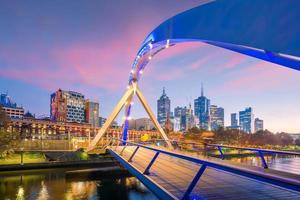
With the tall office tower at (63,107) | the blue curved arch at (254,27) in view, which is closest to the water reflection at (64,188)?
the blue curved arch at (254,27)

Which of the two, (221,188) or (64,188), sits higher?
(221,188)

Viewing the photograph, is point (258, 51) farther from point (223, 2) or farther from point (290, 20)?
point (223, 2)

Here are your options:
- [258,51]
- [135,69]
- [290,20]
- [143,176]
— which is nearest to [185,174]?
[143,176]

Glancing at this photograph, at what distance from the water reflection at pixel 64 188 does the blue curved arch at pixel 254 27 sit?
1508 cm

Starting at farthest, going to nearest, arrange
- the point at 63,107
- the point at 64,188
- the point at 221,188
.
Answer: the point at 63,107, the point at 64,188, the point at 221,188

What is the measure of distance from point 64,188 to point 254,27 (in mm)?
21297

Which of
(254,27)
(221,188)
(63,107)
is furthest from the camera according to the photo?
(63,107)

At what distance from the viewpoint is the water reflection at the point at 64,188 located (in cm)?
2225

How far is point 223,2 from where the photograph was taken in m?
9.48

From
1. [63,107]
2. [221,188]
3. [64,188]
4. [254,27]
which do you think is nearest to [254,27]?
[254,27]

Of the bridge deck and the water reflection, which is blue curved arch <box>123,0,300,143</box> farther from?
the water reflection

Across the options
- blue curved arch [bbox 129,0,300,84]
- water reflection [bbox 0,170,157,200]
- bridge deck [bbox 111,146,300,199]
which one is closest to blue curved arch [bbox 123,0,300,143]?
blue curved arch [bbox 129,0,300,84]

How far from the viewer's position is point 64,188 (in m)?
25.0

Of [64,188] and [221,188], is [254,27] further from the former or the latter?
[64,188]
